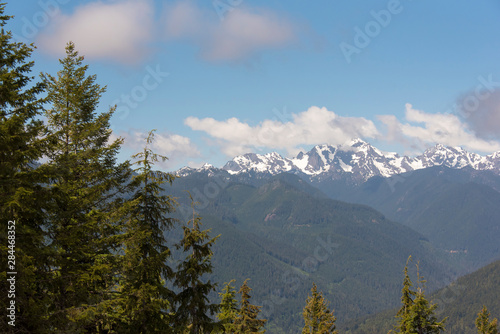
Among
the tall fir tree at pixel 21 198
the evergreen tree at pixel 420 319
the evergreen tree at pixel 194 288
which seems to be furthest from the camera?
the evergreen tree at pixel 420 319

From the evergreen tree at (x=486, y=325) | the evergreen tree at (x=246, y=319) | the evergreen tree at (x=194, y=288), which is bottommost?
the evergreen tree at (x=486, y=325)

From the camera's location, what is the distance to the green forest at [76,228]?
12.1 metres

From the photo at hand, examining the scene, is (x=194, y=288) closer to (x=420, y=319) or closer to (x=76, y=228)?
(x=76, y=228)

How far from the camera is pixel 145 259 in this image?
17422 millimetres

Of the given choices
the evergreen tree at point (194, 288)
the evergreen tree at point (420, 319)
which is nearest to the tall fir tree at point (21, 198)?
the evergreen tree at point (194, 288)

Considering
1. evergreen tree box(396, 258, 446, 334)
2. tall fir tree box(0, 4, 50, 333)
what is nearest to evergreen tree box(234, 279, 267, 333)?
evergreen tree box(396, 258, 446, 334)

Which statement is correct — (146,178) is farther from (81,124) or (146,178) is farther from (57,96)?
(57,96)

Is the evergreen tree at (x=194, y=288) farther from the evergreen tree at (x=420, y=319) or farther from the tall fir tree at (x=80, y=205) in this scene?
the evergreen tree at (x=420, y=319)

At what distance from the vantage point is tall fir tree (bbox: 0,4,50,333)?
11547 mm

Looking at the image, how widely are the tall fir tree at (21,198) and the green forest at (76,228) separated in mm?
34

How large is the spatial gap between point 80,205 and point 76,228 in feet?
3.69

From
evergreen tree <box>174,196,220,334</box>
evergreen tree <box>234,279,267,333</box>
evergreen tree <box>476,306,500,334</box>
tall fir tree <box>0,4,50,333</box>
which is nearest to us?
tall fir tree <box>0,4,50,333</box>

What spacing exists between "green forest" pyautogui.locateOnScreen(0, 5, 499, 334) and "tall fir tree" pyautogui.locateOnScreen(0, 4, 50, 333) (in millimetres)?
34

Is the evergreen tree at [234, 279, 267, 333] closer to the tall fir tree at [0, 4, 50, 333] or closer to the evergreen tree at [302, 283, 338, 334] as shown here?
the evergreen tree at [302, 283, 338, 334]
